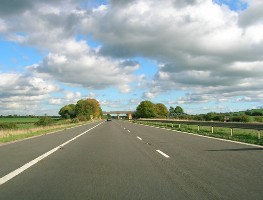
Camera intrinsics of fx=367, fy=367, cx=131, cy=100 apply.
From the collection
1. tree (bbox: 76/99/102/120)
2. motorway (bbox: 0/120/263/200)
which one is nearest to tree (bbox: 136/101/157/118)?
tree (bbox: 76/99/102/120)

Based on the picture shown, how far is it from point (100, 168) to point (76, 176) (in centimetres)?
135

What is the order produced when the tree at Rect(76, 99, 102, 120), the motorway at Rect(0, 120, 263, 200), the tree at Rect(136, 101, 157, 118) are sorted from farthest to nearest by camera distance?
the tree at Rect(136, 101, 157, 118)
the tree at Rect(76, 99, 102, 120)
the motorway at Rect(0, 120, 263, 200)

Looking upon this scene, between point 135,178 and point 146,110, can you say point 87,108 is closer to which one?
point 146,110

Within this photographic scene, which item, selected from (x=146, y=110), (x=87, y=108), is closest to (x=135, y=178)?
(x=87, y=108)

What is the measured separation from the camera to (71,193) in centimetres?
682

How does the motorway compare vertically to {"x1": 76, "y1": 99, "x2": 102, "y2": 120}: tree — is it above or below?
below

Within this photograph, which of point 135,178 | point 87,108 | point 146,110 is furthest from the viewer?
point 146,110

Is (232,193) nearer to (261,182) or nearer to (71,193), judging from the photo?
(261,182)

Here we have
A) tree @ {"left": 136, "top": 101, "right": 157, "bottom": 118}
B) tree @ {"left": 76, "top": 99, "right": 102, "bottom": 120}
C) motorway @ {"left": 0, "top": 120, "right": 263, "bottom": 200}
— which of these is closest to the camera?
motorway @ {"left": 0, "top": 120, "right": 263, "bottom": 200}

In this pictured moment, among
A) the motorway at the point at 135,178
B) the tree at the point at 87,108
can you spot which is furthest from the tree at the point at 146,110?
the motorway at the point at 135,178

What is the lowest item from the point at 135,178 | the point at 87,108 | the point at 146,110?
the point at 135,178

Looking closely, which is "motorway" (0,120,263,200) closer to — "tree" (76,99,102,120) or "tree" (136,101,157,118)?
"tree" (76,99,102,120)

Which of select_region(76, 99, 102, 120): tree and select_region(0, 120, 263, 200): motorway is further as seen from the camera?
select_region(76, 99, 102, 120): tree

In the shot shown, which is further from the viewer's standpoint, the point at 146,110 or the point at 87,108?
the point at 146,110
